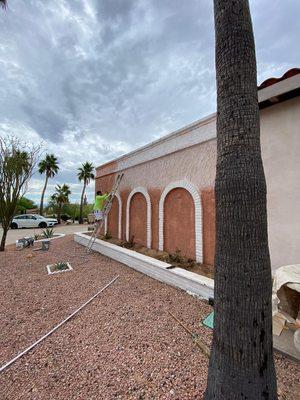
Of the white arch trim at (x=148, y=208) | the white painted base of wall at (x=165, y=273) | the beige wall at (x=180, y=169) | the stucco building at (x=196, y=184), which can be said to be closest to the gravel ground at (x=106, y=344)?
the white painted base of wall at (x=165, y=273)

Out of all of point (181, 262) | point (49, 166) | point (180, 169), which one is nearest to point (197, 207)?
point (180, 169)

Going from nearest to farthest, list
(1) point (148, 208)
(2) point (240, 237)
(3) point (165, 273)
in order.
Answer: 1. (2) point (240, 237)
2. (3) point (165, 273)
3. (1) point (148, 208)

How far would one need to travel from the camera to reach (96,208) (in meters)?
10.3

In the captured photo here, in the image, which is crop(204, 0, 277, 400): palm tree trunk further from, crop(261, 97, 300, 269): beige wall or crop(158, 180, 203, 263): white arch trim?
crop(158, 180, 203, 263): white arch trim

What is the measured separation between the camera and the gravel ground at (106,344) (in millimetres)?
2322

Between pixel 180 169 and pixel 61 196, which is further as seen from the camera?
pixel 61 196

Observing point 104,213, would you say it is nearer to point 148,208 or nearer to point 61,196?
point 148,208

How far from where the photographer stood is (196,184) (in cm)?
625

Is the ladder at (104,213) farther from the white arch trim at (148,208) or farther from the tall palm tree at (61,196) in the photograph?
the tall palm tree at (61,196)

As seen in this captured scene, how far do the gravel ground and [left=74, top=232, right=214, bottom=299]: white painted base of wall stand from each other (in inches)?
8.9

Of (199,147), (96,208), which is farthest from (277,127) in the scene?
(96,208)

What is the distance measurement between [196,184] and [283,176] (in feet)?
8.13

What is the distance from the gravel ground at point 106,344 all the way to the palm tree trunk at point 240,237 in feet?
3.33

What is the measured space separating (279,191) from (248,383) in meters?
3.65
